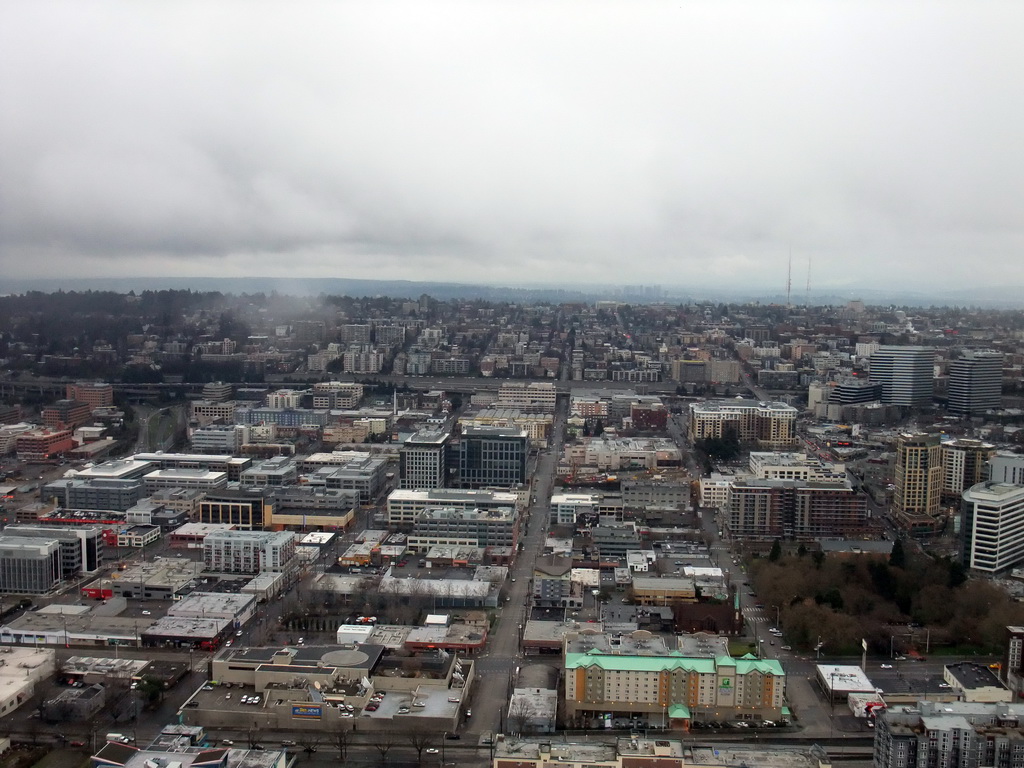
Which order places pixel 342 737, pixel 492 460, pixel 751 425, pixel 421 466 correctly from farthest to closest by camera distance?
pixel 751 425 → pixel 492 460 → pixel 421 466 → pixel 342 737

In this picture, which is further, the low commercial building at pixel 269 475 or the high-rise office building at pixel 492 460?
the high-rise office building at pixel 492 460

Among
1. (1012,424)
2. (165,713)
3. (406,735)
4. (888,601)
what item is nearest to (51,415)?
(165,713)

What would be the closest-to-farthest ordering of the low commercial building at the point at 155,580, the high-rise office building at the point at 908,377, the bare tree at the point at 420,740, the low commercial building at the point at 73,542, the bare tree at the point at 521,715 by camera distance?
the bare tree at the point at 420,740 < the bare tree at the point at 521,715 < the low commercial building at the point at 155,580 < the low commercial building at the point at 73,542 < the high-rise office building at the point at 908,377

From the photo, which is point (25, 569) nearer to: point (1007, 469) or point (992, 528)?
point (992, 528)

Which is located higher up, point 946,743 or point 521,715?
point 946,743

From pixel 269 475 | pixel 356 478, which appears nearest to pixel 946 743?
pixel 356 478

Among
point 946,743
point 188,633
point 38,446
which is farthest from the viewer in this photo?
point 38,446

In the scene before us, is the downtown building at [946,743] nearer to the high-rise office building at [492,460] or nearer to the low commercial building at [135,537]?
the low commercial building at [135,537]

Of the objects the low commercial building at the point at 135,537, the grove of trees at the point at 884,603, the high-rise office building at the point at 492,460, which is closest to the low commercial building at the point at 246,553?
the low commercial building at the point at 135,537
